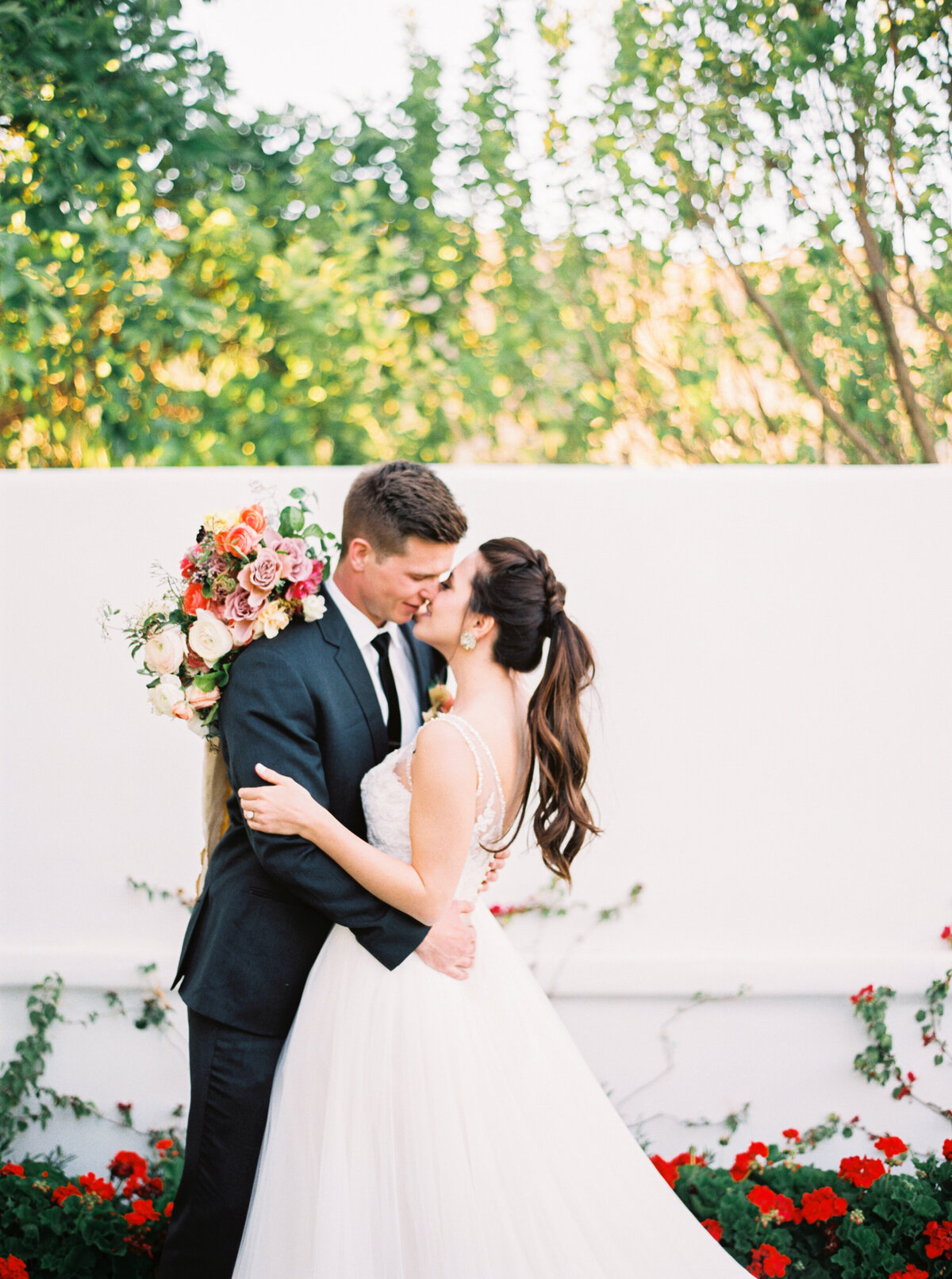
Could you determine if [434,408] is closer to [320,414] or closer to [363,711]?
[320,414]

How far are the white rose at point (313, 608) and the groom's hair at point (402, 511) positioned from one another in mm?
258

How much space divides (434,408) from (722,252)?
167 centimetres

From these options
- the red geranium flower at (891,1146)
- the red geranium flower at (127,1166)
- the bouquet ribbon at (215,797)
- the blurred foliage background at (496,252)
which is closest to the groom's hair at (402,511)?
the bouquet ribbon at (215,797)

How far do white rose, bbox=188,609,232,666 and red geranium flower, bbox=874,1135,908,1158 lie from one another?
2340 millimetres

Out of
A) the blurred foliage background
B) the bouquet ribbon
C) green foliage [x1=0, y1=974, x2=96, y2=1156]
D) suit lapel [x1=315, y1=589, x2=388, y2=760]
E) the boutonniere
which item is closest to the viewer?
suit lapel [x1=315, y1=589, x2=388, y2=760]

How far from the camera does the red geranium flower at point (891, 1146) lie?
3023 mm

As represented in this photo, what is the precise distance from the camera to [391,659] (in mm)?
2824

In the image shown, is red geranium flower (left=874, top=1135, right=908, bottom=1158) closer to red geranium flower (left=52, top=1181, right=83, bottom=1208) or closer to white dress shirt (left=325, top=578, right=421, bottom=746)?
white dress shirt (left=325, top=578, right=421, bottom=746)

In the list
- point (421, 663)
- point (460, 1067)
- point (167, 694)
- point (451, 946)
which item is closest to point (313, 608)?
point (167, 694)

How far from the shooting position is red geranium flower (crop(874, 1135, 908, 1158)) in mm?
3023

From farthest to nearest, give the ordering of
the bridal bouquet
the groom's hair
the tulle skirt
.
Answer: the groom's hair < the bridal bouquet < the tulle skirt

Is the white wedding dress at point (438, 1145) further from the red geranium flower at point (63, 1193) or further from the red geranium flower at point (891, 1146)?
the red geranium flower at point (63, 1193)

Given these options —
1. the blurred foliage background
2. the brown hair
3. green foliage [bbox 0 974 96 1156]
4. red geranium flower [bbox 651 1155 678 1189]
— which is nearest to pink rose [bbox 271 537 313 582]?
the brown hair

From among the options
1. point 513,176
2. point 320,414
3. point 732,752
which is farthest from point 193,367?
point 732,752
